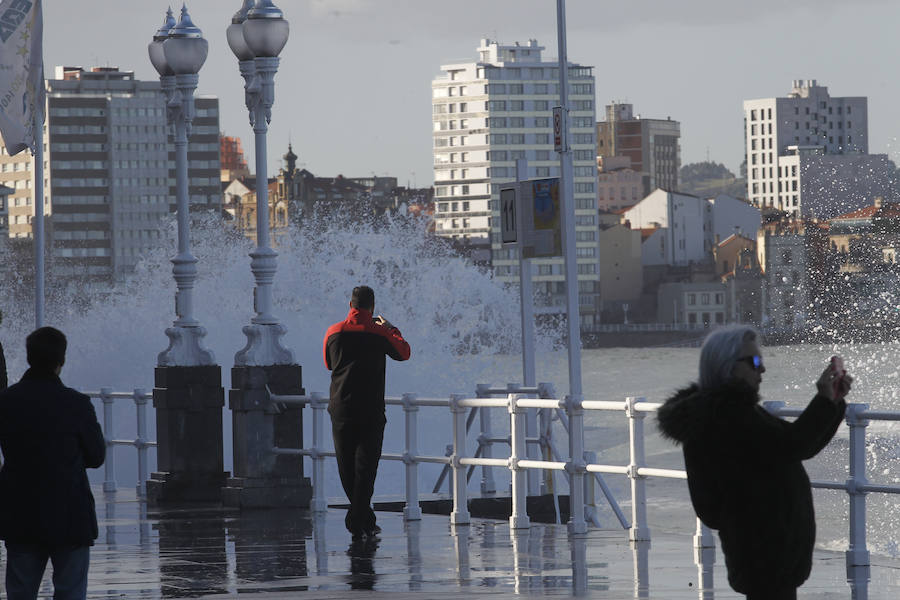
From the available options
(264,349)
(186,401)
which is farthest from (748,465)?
(186,401)

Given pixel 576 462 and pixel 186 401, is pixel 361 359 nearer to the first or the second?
pixel 576 462

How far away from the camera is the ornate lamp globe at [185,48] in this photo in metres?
18.0

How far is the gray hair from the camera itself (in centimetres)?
600

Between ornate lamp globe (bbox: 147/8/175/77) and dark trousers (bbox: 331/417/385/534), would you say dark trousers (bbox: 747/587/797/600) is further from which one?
ornate lamp globe (bbox: 147/8/175/77)

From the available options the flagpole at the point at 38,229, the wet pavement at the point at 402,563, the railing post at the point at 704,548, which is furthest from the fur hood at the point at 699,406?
the flagpole at the point at 38,229

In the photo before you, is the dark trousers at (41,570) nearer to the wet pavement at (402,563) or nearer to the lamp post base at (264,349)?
the wet pavement at (402,563)

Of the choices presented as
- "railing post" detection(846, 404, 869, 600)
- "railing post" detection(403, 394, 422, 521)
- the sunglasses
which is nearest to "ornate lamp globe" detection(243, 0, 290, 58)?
"railing post" detection(403, 394, 422, 521)

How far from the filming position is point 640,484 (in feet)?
40.6

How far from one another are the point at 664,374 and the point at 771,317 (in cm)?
6253

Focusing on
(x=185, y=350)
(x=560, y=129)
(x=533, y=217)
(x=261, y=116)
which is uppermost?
(x=261, y=116)

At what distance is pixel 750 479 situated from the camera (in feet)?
19.7

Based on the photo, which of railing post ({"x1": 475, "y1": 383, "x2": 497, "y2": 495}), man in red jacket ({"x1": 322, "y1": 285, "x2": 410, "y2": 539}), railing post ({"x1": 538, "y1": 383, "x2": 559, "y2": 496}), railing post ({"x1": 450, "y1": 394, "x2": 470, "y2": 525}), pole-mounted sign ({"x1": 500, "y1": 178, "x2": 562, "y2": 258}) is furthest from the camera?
pole-mounted sign ({"x1": 500, "y1": 178, "x2": 562, "y2": 258})

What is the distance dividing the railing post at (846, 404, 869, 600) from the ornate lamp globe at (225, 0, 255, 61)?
8.43m

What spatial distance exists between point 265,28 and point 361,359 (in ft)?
14.9
